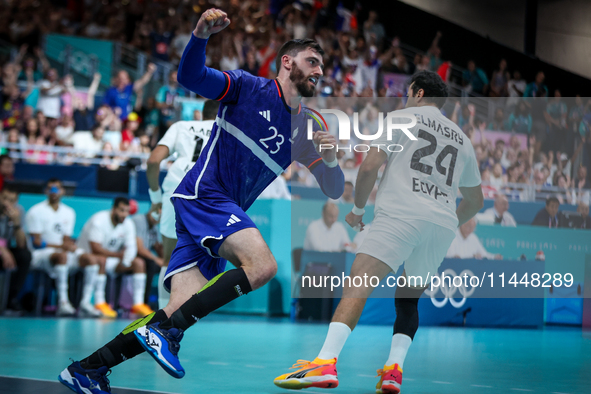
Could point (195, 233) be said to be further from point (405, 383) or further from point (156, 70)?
point (156, 70)

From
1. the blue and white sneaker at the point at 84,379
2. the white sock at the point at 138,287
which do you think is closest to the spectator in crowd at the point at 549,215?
the white sock at the point at 138,287

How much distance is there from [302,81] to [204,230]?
108 cm

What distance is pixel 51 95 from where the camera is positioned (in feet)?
Answer: 43.9

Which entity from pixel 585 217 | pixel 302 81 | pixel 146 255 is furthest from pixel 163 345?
pixel 585 217

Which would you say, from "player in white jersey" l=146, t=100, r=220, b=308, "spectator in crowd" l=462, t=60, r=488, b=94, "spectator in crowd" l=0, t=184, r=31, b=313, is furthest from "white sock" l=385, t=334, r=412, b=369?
"spectator in crowd" l=462, t=60, r=488, b=94

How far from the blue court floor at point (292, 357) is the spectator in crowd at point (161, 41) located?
29.7 feet

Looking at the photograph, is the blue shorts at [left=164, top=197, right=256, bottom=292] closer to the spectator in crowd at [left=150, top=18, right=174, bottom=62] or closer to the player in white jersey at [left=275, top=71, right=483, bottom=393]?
the player in white jersey at [left=275, top=71, right=483, bottom=393]

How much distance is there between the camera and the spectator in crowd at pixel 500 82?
1346 centimetres

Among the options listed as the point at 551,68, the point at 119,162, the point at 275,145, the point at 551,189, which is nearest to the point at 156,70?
the point at 119,162

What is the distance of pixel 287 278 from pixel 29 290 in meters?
3.71

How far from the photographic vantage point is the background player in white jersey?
9.33 m

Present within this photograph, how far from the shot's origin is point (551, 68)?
1177 centimetres

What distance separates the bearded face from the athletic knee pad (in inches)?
58.5

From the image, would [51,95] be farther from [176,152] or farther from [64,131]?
[176,152]
